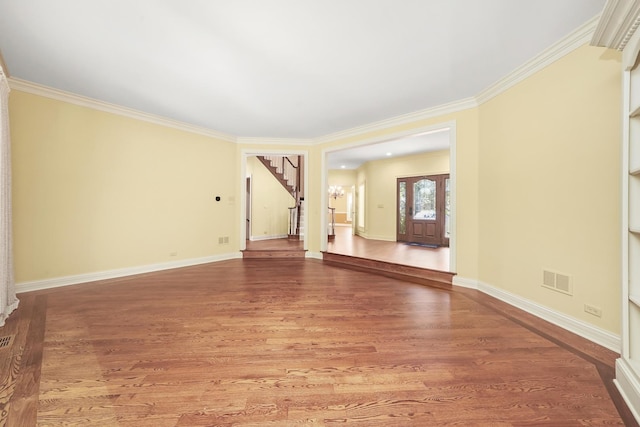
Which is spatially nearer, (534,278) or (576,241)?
(576,241)

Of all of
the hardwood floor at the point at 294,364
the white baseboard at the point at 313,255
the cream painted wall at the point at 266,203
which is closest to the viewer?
the hardwood floor at the point at 294,364

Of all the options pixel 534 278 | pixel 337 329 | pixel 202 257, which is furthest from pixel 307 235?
pixel 534 278

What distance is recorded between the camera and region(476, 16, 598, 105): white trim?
2230 millimetres

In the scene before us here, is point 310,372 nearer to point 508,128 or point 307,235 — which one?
point 508,128

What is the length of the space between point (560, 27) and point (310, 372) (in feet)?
12.2

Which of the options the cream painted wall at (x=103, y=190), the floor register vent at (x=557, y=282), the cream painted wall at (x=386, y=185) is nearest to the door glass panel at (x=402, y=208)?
the cream painted wall at (x=386, y=185)

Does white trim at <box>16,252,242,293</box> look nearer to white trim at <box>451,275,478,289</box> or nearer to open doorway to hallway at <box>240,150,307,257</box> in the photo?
open doorway to hallway at <box>240,150,307,257</box>

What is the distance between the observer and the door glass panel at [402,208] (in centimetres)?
830

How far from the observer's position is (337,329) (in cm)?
234

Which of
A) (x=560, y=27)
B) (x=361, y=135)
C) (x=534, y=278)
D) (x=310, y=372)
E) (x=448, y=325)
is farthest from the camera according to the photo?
(x=361, y=135)

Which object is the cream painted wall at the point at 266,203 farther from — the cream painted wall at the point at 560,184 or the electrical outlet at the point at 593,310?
the electrical outlet at the point at 593,310

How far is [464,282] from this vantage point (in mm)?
3715

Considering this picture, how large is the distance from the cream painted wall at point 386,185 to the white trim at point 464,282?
184 inches

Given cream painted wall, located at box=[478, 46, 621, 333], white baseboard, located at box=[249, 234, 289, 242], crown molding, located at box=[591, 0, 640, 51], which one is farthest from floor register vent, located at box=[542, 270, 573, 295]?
white baseboard, located at box=[249, 234, 289, 242]
